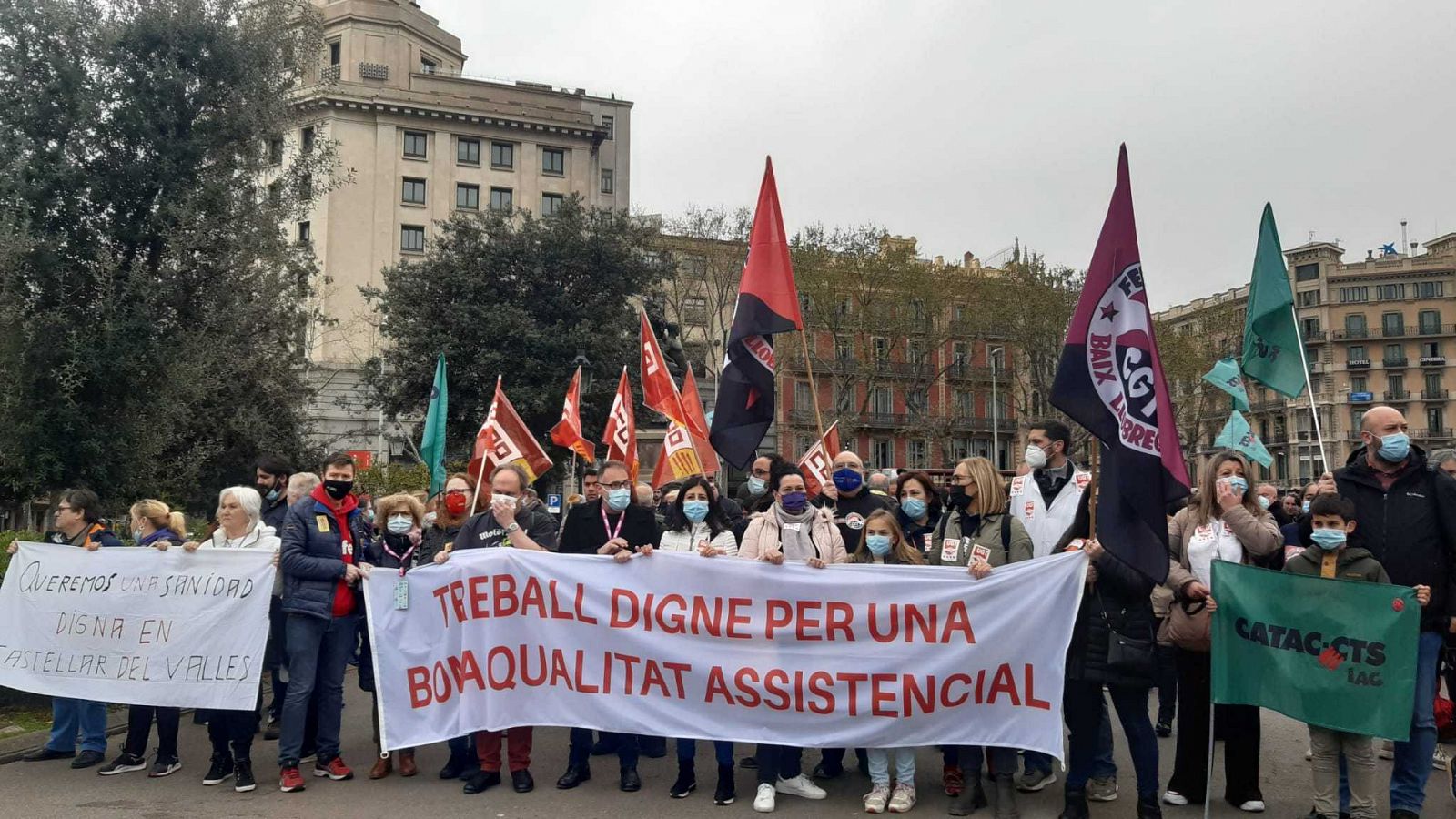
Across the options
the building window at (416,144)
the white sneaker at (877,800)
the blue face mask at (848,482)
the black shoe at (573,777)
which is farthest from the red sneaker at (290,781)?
the building window at (416,144)

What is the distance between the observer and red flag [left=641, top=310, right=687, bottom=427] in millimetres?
11930

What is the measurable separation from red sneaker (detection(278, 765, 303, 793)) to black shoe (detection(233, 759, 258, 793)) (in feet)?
0.61

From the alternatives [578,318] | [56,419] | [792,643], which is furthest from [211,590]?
[578,318]

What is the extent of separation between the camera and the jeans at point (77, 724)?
7.76 meters

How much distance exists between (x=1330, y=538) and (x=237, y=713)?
654cm

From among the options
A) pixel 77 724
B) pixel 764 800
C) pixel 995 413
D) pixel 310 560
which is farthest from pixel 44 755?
pixel 995 413

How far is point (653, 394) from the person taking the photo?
39.8 ft

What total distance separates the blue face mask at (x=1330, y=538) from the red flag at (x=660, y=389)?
689 cm

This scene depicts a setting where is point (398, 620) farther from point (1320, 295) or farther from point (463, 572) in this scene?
point (1320, 295)

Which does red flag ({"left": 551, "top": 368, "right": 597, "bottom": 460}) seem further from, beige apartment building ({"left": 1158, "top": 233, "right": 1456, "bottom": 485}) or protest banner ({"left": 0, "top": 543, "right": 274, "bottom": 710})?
beige apartment building ({"left": 1158, "top": 233, "right": 1456, "bottom": 485})

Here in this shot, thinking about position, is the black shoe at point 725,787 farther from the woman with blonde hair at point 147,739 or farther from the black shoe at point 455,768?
the woman with blonde hair at point 147,739

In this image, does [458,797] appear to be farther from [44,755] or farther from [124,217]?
[124,217]

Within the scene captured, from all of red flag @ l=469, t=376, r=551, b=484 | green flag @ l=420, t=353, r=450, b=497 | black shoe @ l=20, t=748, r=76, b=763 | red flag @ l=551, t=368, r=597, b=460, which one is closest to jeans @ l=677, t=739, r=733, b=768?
red flag @ l=469, t=376, r=551, b=484

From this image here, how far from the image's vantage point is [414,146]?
5716 cm
